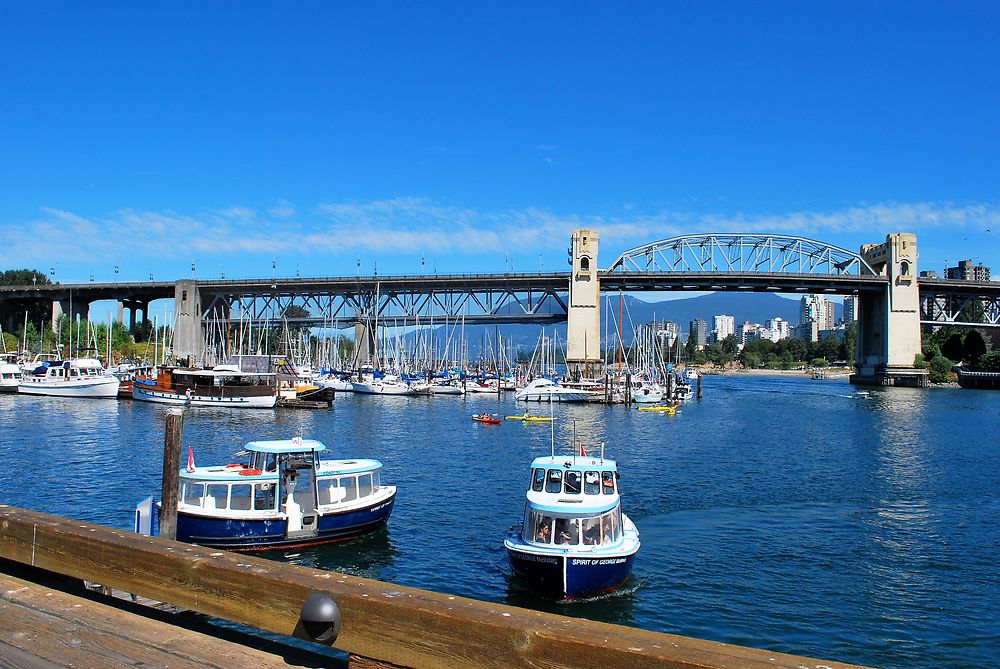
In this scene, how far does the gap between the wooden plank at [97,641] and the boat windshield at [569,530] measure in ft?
41.9

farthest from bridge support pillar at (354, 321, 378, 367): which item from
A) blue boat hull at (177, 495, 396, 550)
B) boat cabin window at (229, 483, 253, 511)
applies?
boat cabin window at (229, 483, 253, 511)

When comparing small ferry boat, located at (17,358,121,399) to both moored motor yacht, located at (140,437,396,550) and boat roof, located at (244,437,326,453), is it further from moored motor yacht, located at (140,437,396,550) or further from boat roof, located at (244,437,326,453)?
boat roof, located at (244,437,326,453)

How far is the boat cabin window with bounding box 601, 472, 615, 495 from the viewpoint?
20766 millimetres

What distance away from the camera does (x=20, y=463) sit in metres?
38.5

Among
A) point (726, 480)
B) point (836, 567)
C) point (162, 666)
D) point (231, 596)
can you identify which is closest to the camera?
point (162, 666)

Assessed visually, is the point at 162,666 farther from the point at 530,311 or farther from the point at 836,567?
the point at 530,311

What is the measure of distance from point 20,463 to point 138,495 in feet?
39.5

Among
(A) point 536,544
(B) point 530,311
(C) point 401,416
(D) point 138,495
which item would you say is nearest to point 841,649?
(A) point 536,544

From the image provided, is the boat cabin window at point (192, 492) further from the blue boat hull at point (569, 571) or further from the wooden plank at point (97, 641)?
the wooden plank at point (97, 641)

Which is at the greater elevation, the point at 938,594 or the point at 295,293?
the point at 295,293

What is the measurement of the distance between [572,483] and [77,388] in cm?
7761

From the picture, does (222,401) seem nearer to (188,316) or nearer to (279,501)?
(279,501)

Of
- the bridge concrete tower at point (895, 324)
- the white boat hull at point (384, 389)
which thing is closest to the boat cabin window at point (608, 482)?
the white boat hull at point (384, 389)

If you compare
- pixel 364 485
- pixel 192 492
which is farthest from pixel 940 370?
pixel 192 492
